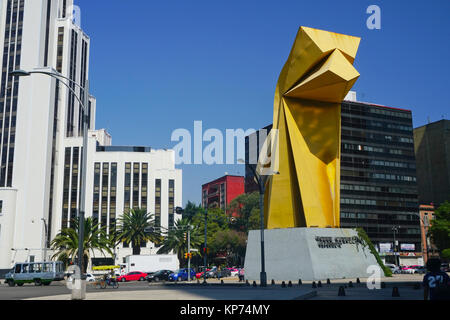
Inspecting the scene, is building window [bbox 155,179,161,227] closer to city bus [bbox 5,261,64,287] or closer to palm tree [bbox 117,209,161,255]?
palm tree [bbox 117,209,161,255]

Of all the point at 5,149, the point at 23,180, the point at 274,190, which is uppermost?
the point at 5,149

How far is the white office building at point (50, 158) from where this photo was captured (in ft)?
250

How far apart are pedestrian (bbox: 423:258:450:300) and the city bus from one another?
39539 mm

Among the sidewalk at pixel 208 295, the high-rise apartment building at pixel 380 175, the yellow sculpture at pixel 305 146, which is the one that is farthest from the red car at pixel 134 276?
the high-rise apartment building at pixel 380 175

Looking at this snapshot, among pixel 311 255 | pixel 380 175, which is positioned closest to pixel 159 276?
pixel 311 255

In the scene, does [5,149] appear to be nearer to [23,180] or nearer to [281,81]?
[23,180]

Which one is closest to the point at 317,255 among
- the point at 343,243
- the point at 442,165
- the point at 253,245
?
the point at 343,243

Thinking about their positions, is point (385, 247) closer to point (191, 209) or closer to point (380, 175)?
point (380, 175)

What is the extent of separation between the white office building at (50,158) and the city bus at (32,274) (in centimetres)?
3239

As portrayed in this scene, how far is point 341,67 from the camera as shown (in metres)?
31.8

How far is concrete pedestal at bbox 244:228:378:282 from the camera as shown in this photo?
111 ft

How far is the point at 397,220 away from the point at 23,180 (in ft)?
243

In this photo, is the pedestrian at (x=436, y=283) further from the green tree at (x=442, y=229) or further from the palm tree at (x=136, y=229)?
the palm tree at (x=136, y=229)

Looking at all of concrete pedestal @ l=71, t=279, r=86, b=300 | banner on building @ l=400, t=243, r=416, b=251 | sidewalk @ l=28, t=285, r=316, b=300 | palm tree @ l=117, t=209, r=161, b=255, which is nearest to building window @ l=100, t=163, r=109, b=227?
palm tree @ l=117, t=209, r=161, b=255
